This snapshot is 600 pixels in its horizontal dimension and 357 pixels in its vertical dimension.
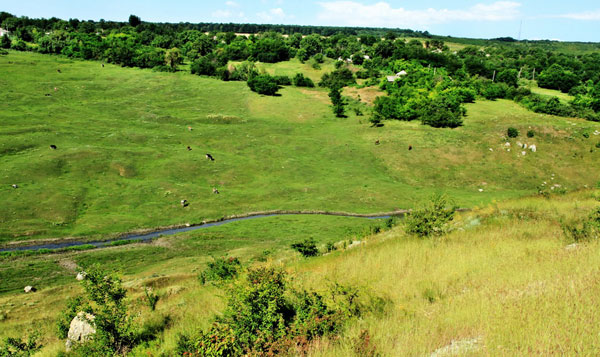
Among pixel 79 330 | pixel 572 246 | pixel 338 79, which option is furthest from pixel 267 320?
pixel 338 79

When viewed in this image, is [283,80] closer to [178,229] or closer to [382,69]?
[382,69]

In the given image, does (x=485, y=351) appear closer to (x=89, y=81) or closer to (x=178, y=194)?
(x=178, y=194)

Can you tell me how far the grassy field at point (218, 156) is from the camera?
50.9 metres

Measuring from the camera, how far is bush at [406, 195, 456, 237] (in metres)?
21.5

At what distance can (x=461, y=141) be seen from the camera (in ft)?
269

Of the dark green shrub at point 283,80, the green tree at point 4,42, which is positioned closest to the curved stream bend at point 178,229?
the dark green shrub at point 283,80

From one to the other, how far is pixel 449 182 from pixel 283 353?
67.2 meters

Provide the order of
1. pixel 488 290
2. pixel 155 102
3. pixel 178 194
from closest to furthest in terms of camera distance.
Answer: pixel 488 290, pixel 178 194, pixel 155 102

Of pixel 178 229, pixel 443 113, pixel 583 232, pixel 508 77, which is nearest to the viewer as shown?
pixel 583 232

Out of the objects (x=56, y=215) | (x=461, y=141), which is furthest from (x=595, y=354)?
(x=461, y=141)

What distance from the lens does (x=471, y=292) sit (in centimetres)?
1096

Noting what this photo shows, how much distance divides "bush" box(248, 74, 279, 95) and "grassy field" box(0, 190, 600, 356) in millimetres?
95126

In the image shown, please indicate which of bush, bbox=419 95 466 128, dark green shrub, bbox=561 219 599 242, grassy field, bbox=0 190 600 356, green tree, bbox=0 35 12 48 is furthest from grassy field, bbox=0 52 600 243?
dark green shrub, bbox=561 219 599 242

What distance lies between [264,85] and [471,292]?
4239 inches
